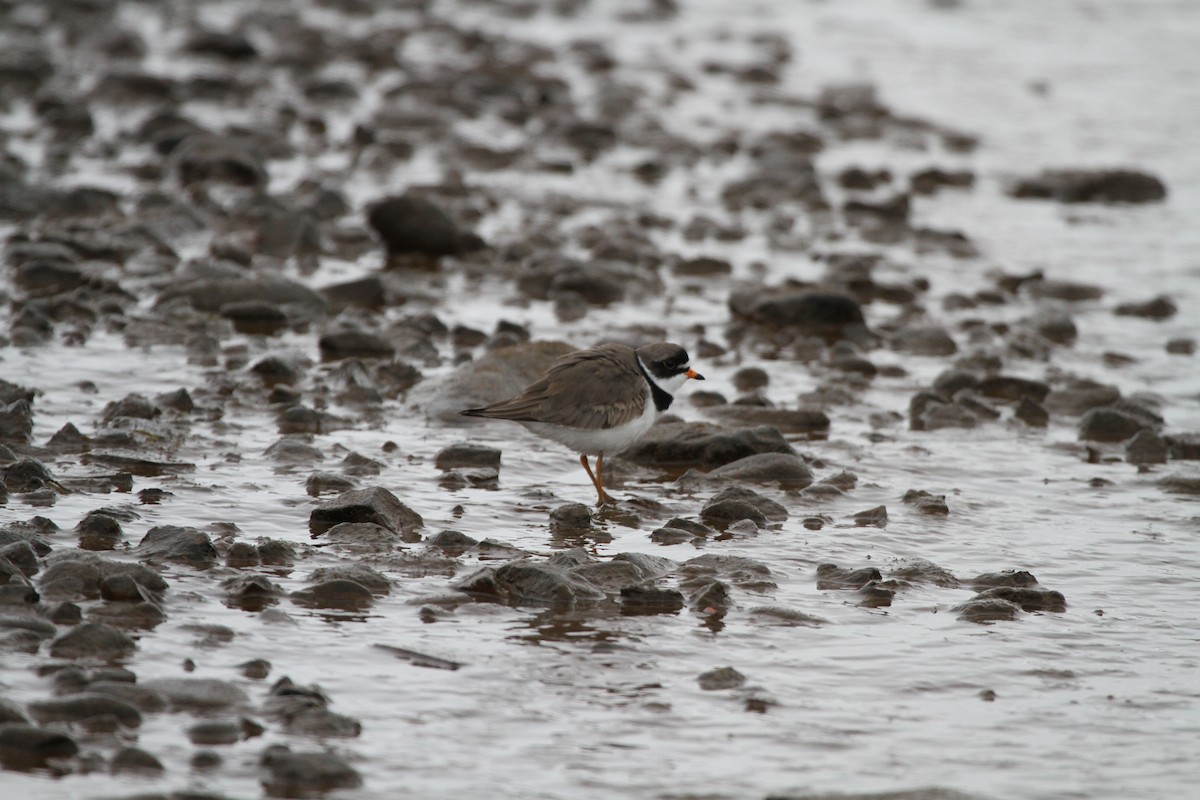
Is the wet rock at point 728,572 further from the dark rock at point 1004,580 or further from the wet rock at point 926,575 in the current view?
the dark rock at point 1004,580

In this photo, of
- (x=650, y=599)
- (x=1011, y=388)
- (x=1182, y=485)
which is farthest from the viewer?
(x=1011, y=388)

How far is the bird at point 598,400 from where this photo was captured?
29.1ft

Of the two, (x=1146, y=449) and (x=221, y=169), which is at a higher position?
(x=221, y=169)

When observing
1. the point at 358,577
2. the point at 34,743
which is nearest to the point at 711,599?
the point at 358,577

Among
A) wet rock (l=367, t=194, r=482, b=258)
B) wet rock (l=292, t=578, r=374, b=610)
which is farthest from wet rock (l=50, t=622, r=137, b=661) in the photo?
wet rock (l=367, t=194, r=482, b=258)

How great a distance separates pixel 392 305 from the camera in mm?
12766

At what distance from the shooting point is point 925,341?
12469mm

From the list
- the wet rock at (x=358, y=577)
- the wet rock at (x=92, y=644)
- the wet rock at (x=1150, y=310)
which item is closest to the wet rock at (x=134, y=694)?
the wet rock at (x=92, y=644)

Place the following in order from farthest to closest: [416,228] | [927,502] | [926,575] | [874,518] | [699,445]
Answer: [416,228], [699,445], [927,502], [874,518], [926,575]

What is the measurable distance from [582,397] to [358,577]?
7.09 feet

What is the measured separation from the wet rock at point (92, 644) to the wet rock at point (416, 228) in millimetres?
8018

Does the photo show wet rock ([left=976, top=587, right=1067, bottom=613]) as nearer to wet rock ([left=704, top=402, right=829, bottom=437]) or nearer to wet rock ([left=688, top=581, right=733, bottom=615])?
wet rock ([left=688, top=581, right=733, bottom=615])

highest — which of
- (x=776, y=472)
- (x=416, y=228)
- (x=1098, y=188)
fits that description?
(x=1098, y=188)

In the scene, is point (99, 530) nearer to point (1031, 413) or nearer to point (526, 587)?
point (526, 587)
